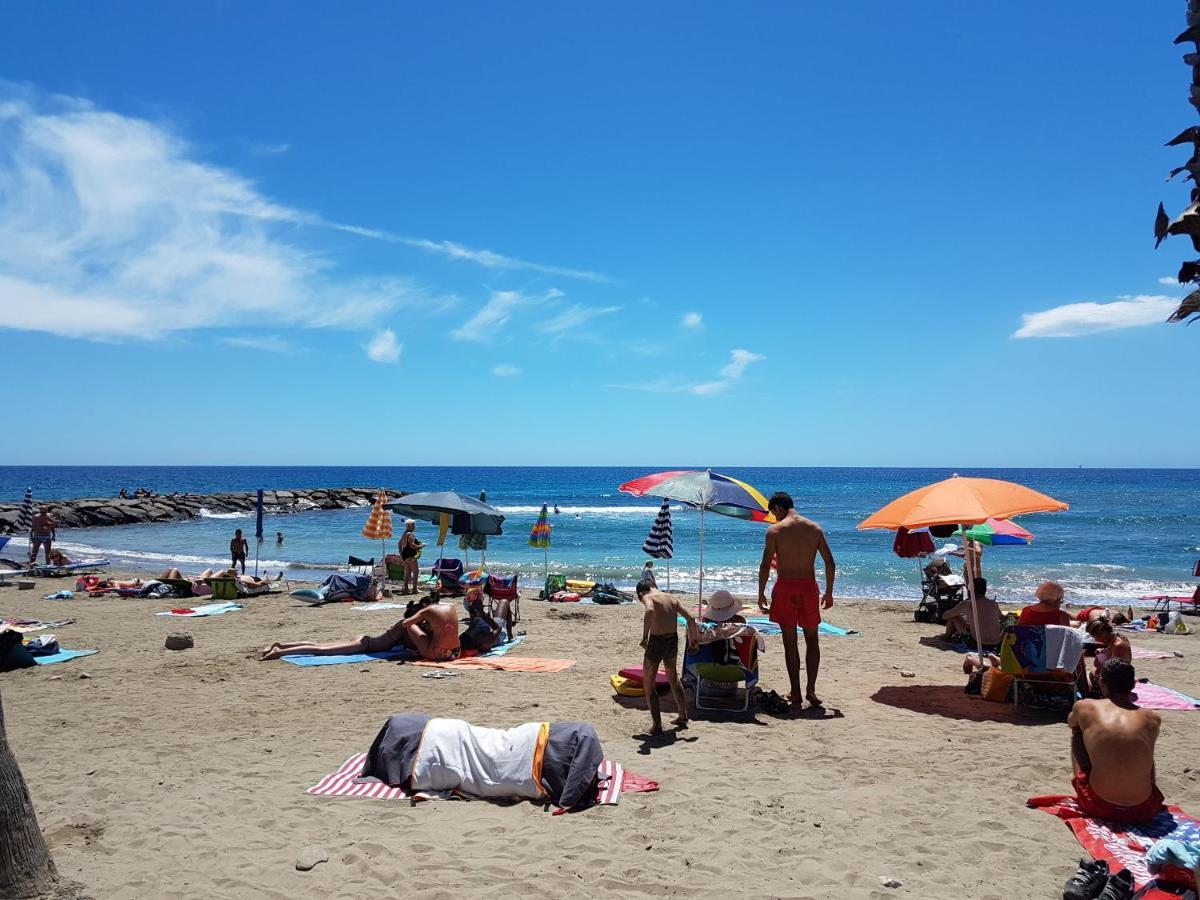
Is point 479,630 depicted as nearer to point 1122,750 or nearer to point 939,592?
point 1122,750

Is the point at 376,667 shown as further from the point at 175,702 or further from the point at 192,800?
the point at 192,800

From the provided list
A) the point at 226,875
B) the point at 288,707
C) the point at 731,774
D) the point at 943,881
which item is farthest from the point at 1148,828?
the point at 288,707

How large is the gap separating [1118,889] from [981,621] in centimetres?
635

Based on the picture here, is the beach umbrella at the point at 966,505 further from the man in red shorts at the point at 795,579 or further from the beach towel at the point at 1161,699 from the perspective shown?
the beach towel at the point at 1161,699

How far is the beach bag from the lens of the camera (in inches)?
282

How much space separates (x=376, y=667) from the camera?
866cm

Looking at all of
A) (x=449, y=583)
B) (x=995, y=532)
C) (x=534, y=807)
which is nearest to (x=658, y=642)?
(x=534, y=807)

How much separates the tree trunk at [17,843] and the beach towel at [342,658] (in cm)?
527

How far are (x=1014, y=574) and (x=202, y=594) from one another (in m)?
20.9

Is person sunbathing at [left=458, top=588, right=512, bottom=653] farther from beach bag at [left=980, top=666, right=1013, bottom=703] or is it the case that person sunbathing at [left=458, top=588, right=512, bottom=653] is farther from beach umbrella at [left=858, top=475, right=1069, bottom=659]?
beach bag at [left=980, top=666, right=1013, bottom=703]

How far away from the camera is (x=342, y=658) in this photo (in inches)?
357

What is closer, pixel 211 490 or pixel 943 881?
pixel 943 881

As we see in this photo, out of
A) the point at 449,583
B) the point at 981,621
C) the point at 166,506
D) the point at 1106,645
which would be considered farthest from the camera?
the point at 166,506

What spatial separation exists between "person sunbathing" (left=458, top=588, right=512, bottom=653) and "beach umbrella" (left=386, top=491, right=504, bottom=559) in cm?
282
